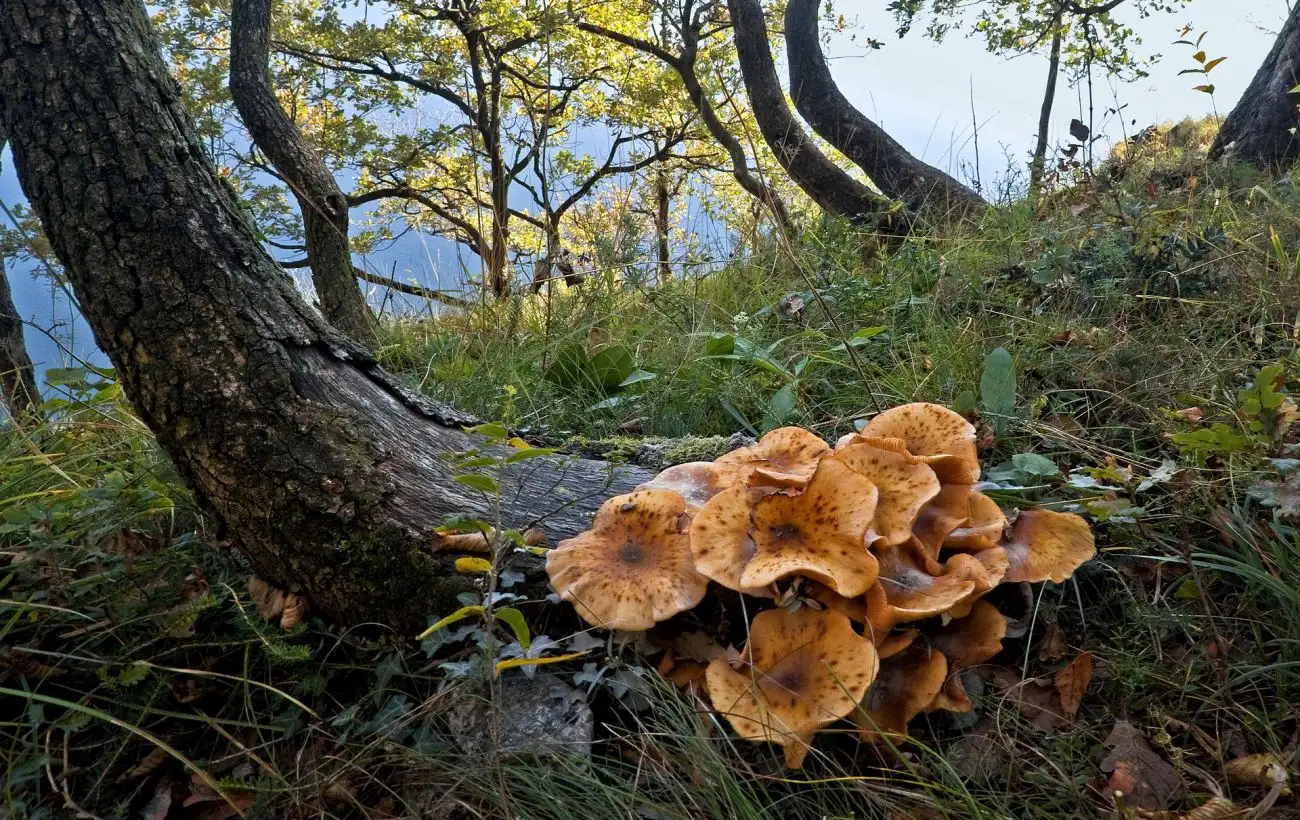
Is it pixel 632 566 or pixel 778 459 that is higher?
pixel 778 459

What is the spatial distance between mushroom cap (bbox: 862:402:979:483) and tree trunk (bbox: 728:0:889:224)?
480 centimetres

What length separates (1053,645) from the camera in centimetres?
164

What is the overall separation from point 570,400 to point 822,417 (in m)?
1.05

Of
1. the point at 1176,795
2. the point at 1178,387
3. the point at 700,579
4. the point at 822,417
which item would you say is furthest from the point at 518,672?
the point at 1178,387

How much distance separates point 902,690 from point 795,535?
1.19ft

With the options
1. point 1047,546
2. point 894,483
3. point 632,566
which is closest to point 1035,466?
point 1047,546

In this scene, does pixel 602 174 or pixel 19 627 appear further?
pixel 602 174

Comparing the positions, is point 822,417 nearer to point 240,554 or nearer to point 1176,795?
point 1176,795

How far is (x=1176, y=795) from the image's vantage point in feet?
4.31

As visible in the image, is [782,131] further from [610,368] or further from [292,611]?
[292,611]

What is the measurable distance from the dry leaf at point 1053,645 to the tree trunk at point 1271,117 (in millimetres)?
4741

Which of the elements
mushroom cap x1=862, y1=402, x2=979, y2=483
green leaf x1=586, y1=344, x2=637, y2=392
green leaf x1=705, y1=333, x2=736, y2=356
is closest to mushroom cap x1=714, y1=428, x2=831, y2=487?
mushroom cap x1=862, y1=402, x2=979, y2=483

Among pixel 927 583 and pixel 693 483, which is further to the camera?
pixel 693 483

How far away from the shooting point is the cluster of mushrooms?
4.65ft
